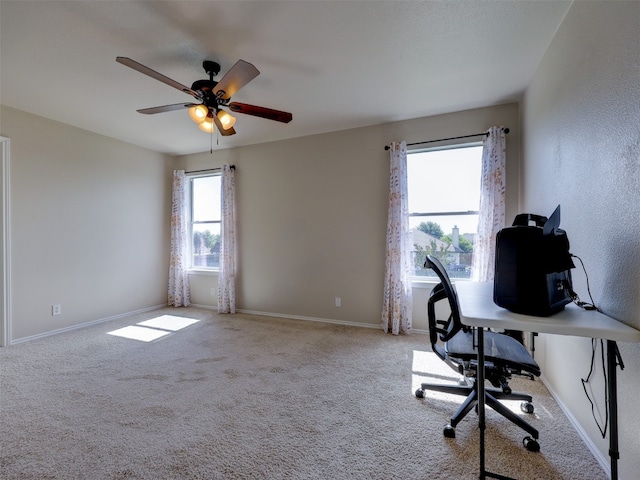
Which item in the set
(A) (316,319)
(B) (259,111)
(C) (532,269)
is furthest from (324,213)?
(C) (532,269)

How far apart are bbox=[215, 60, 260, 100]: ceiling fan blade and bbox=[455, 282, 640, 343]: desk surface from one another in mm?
1896

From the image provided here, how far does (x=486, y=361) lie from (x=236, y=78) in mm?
2359

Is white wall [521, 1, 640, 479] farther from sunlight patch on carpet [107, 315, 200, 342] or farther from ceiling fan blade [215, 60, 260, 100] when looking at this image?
sunlight patch on carpet [107, 315, 200, 342]

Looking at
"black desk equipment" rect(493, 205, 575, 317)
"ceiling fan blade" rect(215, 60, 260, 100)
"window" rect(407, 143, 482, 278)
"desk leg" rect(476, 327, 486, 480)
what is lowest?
"desk leg" rect(476, 327, 486, 480)

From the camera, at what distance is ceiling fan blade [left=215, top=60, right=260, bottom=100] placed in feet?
5.87

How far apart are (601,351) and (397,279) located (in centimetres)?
204

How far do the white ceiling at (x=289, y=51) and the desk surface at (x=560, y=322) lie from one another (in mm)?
1877

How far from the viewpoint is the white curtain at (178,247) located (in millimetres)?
4789

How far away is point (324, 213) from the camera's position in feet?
12.9

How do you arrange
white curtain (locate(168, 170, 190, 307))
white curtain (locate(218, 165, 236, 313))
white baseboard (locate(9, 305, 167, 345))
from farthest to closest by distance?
white curtain (locate(168, 170, 190, 307))
white curtain (locate(218, 165, 236, 313))
white baseboard (locate(9, 305, 167, 345))

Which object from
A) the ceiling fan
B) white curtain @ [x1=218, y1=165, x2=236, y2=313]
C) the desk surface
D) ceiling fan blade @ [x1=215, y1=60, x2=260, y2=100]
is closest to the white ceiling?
the ceiling fan

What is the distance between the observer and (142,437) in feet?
→ 5.37

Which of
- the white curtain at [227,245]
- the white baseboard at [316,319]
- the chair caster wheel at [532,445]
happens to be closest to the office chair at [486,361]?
the chair caster wheel at [532,445]

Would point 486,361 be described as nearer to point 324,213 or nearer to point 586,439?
point 586,439
